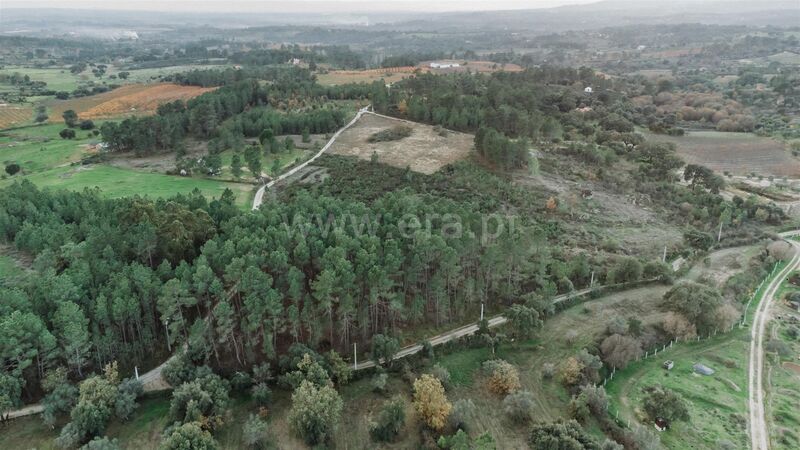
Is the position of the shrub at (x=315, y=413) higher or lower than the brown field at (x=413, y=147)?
lower

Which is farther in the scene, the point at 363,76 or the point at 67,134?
the point at 363,76

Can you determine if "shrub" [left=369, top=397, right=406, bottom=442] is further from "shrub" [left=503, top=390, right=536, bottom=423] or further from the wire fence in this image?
the wire fence

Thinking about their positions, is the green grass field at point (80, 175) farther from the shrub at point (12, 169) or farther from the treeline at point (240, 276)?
the treeline at point (240, 276)

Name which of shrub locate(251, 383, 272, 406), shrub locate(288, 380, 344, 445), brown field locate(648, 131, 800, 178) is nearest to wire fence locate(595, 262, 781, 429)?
shrub locate(288, 380, 344, 445)

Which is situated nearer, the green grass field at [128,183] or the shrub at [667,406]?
the shrub at [667,406]

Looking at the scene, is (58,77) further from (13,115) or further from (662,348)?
(662,348)

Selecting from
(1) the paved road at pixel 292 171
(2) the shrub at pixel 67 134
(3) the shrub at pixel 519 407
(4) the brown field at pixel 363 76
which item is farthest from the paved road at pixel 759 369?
(2) the shrub at pixel 67 134

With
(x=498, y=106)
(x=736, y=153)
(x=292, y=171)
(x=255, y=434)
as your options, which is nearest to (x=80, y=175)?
(x=292, y=171)
